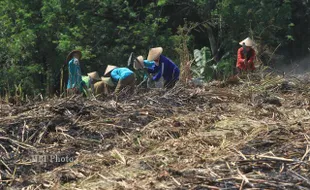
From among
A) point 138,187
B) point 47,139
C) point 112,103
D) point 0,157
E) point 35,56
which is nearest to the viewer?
point 138,187

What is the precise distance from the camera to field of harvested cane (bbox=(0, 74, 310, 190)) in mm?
3893

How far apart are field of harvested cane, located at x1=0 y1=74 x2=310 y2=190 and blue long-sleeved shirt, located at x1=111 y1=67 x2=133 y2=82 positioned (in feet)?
6.05

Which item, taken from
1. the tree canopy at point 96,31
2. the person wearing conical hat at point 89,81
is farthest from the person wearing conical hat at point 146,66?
the tree canopy at point 96,31

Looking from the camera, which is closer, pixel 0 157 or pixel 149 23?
pixel 0 157

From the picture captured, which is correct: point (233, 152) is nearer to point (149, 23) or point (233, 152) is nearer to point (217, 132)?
point (217, 132)

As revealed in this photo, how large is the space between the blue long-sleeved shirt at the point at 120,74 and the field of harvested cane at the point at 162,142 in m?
1.84

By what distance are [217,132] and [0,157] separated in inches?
72.3

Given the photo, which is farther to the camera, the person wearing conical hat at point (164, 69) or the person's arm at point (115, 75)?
the person's arm at point (115, 75)

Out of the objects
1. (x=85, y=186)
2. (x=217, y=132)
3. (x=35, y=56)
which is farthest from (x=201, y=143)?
(x=35, y=56)

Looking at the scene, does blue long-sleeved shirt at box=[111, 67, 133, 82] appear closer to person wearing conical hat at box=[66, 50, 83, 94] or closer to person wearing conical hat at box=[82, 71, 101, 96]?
person wearing conical hat at box=[82, 71, 101, 96]

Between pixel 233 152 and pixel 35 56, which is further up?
pixel 233 152

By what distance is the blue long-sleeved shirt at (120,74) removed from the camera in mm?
9883

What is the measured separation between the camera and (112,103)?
7164 millimetres

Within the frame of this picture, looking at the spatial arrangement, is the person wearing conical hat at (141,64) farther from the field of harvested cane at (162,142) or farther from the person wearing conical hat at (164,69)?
the field of harvested cane at (162,142)
